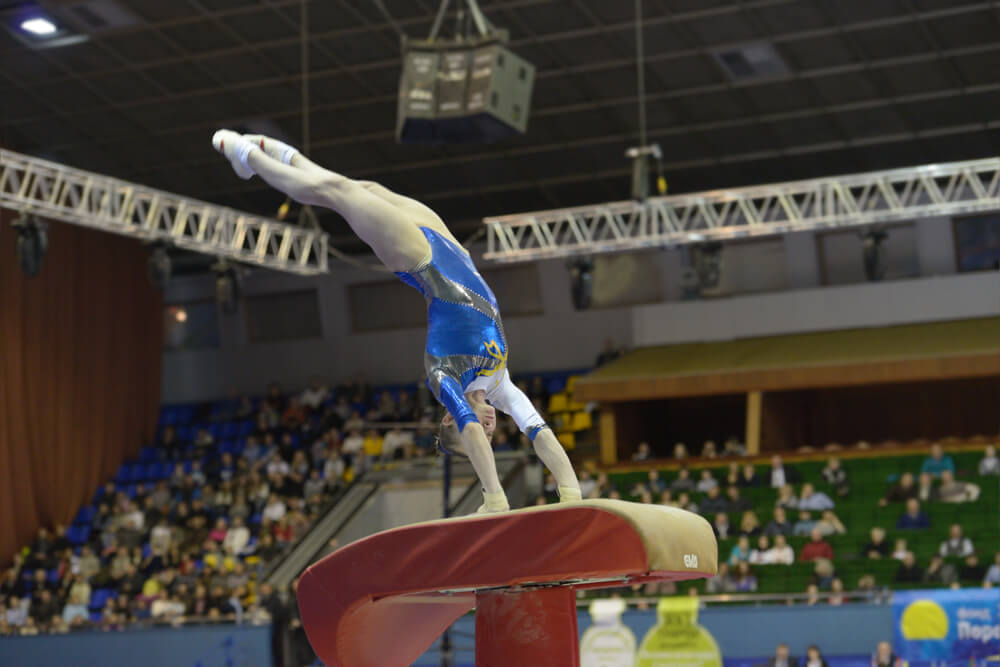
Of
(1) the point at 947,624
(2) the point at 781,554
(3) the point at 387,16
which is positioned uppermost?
(3) the point at 387,16

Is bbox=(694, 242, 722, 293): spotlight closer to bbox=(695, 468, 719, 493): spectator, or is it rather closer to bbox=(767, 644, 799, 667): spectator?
bbox=(695, 468, 719, 493): spectator

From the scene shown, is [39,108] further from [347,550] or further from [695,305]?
[347,550]

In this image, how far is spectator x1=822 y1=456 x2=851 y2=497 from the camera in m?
17.4

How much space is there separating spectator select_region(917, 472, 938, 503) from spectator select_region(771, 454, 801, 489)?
179cm

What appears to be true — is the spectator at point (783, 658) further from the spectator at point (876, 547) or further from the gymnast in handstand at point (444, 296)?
the gymnast in handstand at point (444, 296)

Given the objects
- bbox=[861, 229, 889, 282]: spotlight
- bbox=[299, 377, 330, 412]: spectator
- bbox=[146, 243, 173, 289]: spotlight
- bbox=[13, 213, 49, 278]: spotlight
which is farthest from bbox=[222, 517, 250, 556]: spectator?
bbox=[861, 229, 889, 282]: spotlight

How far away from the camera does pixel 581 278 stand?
18.3 metres

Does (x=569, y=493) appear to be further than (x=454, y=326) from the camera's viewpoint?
Yes

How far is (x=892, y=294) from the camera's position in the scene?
22328mm

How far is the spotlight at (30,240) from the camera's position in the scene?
50.2ft

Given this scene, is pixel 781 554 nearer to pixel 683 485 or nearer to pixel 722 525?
pixel 722 525

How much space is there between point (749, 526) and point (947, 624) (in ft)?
13.7

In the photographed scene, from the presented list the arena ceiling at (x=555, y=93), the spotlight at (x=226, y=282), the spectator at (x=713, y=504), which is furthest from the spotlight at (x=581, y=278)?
the spotlight at (x=226, y=282)

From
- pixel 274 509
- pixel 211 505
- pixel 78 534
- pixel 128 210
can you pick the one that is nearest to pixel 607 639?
pixel 128 210
